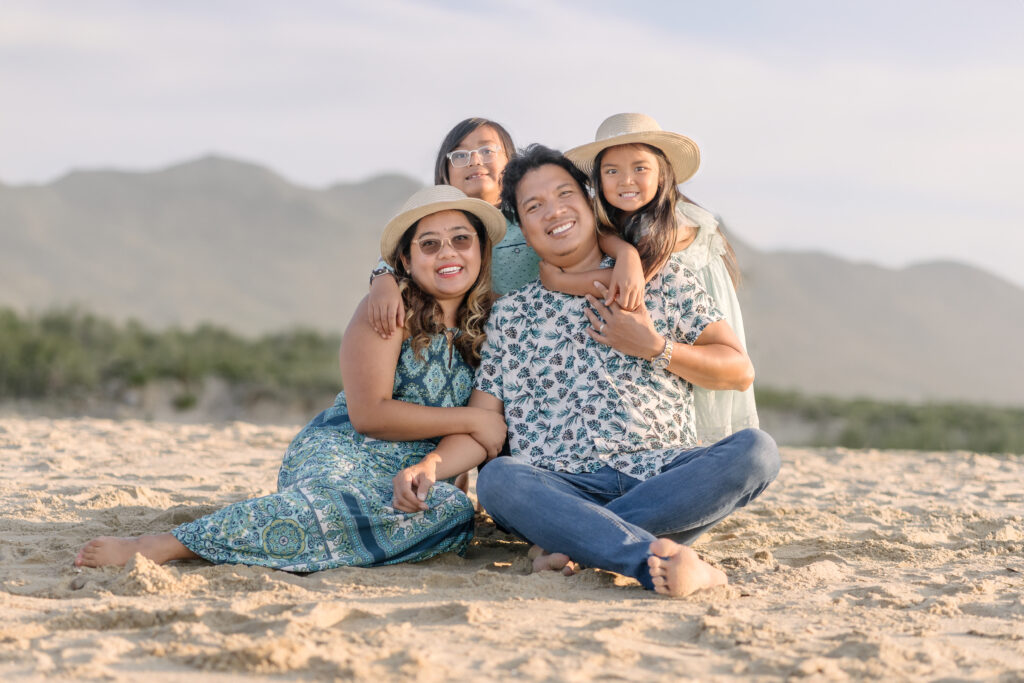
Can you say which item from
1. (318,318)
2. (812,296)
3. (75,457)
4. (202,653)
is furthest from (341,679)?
(812,296)

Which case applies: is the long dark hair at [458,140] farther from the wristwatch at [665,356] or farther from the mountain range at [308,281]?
the mountain range at [308,281]

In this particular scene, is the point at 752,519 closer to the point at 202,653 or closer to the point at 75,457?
the point at 202,653

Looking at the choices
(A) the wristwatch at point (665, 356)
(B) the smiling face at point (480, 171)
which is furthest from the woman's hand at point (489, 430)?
(B) the smiling face at point (480, 171)

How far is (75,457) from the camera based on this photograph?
6242mm

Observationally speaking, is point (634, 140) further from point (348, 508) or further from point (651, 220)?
point (348, 508)

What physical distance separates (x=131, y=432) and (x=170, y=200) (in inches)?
1862

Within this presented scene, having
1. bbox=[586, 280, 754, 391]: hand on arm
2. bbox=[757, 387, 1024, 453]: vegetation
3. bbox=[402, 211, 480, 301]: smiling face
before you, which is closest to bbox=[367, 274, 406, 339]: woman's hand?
bbox=[402, 211, 480, 301]: smiling face

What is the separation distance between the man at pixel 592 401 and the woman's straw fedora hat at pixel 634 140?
0.24 metres

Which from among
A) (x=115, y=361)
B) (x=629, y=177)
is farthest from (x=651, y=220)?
(x=115, y=361)

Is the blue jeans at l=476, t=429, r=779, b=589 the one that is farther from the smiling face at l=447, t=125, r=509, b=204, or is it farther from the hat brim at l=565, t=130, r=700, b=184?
the smiling face at l=447, t=125, r=509, b=204

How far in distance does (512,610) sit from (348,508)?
2.86ft

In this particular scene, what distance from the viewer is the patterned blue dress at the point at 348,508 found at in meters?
3.44

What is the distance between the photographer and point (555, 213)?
3.80 m

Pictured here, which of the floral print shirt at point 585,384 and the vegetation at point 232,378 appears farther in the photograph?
the vegetation at point 232,378
